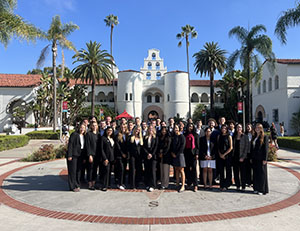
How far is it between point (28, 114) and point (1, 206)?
2876 centimetres

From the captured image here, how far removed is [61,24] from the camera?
2473 cm

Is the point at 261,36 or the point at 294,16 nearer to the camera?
the point at 294,16

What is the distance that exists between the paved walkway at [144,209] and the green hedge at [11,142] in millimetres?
Result: 9941

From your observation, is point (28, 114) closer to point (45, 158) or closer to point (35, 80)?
point (35, 80)

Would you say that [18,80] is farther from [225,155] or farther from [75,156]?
[225,155]

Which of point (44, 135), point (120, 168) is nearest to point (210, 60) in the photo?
point (44, 135)

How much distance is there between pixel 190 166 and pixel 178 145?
2.55 ft

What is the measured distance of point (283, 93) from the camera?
82.7ft

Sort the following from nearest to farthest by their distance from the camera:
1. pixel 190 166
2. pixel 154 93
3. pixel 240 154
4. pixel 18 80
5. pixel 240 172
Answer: pixel 240 154 → pixel 240 172 → pixel 190 166 → pixel 18 80 → pixel 154 93

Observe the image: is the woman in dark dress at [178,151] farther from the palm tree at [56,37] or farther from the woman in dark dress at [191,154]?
the palm tree at [56,37]

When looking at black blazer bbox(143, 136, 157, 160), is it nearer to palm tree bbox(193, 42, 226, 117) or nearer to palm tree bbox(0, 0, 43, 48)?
palm tree bbox(0, 0, 43, 48)

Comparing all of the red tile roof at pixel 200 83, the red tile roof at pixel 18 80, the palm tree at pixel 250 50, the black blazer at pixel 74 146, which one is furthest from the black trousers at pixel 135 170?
the red tile roof at pixel 200 83

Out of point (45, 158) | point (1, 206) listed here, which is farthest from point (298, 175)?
point (45, 158)

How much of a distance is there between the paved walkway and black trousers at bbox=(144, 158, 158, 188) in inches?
12.0
